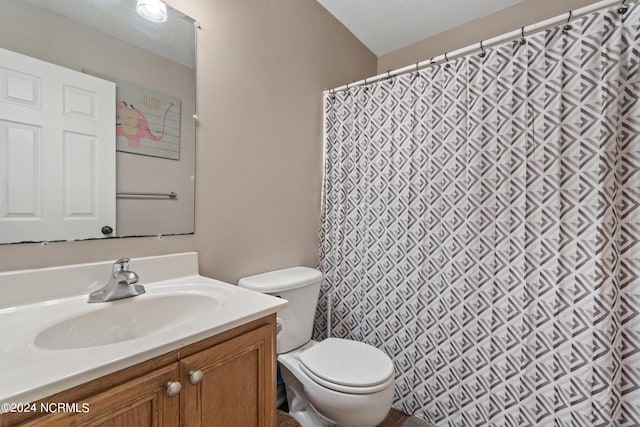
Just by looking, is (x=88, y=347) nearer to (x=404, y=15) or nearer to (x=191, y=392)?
(x=191, y=392)

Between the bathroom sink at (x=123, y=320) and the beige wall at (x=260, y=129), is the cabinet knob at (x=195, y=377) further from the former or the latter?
the beige wall at (x=260, y=129)

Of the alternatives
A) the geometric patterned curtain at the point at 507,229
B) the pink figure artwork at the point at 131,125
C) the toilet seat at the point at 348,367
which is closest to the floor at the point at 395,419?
the geometric patterned curtain at the point at 507,229

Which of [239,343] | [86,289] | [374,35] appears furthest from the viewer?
[374,35]

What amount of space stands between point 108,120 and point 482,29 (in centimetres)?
230

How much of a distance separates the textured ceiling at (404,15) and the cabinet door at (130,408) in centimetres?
219

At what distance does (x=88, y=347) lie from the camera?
2.68ft

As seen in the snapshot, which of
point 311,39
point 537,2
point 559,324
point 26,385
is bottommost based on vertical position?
point 559,324

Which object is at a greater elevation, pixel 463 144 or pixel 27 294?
pixel 463 144

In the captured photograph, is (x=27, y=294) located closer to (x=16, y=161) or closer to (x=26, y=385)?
(x=16, y=161)

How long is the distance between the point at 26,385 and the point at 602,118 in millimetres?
1816

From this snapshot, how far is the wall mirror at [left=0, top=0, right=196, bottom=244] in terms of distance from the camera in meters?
0.87

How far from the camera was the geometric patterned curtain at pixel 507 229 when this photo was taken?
110cm

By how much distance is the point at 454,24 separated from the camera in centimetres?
205

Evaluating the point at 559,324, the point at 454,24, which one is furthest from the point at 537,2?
the point at 559,324
